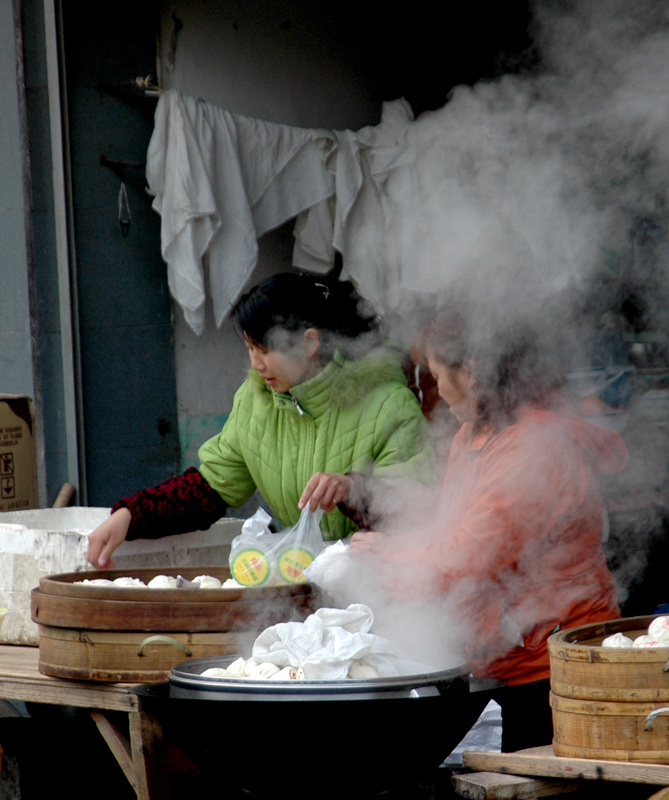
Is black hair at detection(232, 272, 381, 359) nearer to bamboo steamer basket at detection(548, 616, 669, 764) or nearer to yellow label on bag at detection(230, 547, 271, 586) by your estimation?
yellow label on bag at detection(230, 547, 271, 586)

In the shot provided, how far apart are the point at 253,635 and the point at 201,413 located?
2.55 m

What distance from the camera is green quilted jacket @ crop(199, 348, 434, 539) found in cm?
278

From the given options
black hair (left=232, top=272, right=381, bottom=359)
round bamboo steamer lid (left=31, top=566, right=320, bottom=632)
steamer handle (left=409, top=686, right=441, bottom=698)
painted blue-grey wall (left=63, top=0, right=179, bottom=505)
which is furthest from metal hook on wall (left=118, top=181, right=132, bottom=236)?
steamer handle (left=409, top=686, right=441, bottom=698)

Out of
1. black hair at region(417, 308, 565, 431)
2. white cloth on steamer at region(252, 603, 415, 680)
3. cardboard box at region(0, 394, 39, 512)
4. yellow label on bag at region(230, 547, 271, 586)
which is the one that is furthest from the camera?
cardboard box at region(0, 394, 39, 512)

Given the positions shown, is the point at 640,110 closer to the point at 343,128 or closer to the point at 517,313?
the point at 517,313

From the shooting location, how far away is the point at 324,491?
253 centimetres

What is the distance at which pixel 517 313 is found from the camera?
8.37 feet

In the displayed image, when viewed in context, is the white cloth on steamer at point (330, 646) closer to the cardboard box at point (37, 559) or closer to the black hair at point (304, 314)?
the cardboard box at point (37, 559)

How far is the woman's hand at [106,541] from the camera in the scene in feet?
9.32

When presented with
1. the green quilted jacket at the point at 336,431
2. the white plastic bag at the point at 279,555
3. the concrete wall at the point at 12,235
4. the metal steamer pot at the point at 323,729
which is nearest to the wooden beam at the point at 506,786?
the metal steamer pot at the point at 323,729

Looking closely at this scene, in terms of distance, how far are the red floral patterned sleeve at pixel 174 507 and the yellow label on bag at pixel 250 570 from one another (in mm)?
548

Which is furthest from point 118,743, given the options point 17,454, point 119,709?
point 17,454

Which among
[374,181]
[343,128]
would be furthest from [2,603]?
[343,128]

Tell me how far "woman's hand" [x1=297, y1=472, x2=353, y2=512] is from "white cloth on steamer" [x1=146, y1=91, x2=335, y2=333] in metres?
2.00
